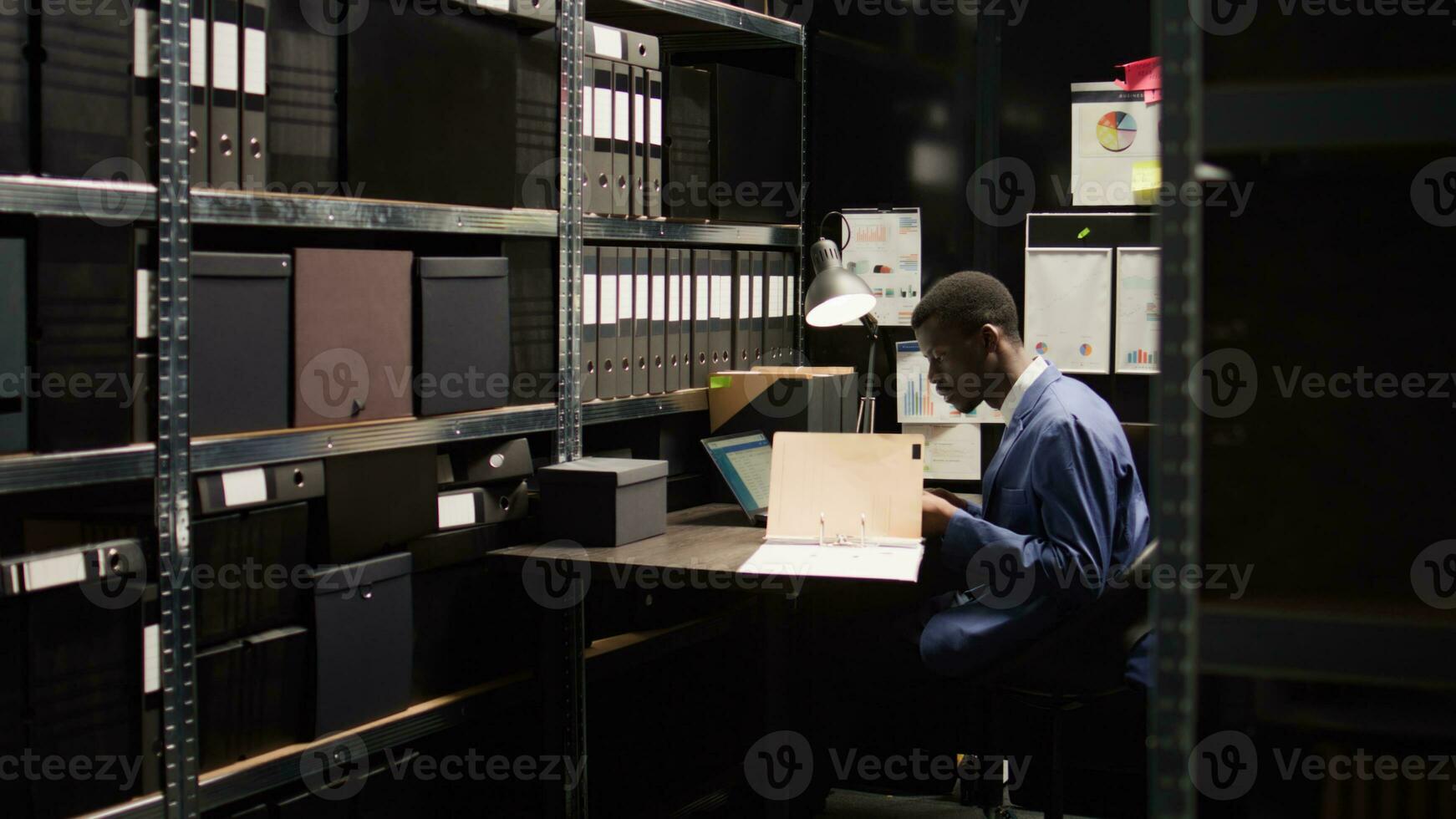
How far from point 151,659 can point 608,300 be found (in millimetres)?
1303

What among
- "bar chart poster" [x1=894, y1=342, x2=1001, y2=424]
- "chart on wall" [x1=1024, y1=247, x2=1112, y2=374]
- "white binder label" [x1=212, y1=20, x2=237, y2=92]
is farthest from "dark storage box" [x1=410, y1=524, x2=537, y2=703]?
"chart on wall" [x1=1024, y1=247, x2=1112, y2=374]

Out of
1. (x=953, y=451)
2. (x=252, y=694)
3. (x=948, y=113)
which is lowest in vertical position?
(x=252, y=694)

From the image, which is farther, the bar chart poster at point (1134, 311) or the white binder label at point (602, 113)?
the bar chart poster at point (1134, 311)

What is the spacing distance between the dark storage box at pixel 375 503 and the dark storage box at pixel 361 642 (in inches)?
1.4

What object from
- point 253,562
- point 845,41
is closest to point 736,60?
point 845,41

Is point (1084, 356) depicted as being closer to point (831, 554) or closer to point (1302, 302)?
point (831, 554)

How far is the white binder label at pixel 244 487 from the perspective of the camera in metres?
2.02

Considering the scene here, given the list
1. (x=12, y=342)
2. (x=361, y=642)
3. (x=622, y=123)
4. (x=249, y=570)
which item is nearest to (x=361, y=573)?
(x=361, y=642)

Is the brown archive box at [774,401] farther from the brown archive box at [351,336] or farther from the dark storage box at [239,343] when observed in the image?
the dark storage box at [239,343]

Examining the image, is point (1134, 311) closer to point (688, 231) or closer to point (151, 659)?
point (688, 231)

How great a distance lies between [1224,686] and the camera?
90 cm

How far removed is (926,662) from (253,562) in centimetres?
133

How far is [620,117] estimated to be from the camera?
9.44ft

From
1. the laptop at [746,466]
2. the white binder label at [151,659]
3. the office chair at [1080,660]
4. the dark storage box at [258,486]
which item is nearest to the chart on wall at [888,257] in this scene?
the laptop at [746,466]
